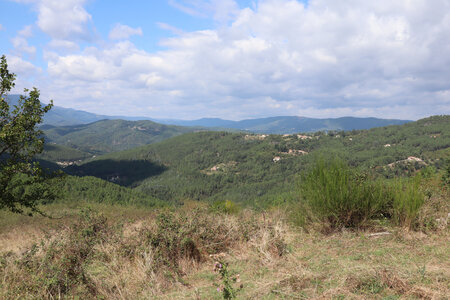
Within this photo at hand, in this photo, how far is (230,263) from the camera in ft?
15.8

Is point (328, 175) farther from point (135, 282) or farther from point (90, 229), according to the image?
point (90, 229)

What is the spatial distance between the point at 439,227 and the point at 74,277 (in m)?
7.38

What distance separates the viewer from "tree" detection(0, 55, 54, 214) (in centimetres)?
873

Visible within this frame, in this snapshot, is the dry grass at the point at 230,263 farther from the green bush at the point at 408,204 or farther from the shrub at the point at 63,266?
the green bush at the point at 408,204

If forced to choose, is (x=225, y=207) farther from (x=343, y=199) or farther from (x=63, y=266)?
(x=63, y=266)

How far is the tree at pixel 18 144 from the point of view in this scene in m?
8.73

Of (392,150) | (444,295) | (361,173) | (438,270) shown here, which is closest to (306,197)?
(361,173)

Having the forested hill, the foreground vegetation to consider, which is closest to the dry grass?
the foreground vegetation

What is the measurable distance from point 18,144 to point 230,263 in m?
9.52

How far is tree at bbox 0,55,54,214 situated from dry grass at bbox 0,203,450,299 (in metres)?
4.86

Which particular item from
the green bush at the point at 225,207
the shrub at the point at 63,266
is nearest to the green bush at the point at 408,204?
the green bush at the point at 225,207

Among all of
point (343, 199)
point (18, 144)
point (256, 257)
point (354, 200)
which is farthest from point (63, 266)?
point (18, 144)

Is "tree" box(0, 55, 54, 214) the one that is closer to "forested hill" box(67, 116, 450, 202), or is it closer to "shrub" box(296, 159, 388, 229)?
"shrub" box(296, 159, 388, 229)

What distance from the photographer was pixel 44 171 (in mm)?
10664
